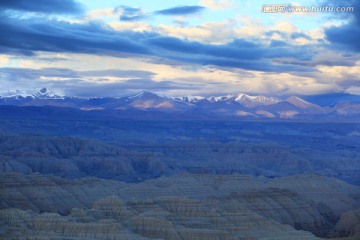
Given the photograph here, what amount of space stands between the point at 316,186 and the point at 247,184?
17.1 m

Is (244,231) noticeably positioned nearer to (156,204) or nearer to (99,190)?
(156,204)

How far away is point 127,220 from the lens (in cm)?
11125

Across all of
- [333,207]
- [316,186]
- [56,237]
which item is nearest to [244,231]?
[56,237]

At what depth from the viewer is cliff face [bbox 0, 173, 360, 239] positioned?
102 meters

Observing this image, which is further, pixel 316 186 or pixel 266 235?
pixel 316 186

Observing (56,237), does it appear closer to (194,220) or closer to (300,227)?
(194,220)

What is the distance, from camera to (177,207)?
404ft

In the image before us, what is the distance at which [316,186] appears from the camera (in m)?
178

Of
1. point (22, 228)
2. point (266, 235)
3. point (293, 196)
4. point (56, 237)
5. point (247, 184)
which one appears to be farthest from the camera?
point (247, 184)

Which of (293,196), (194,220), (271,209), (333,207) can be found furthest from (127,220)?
(333,207)

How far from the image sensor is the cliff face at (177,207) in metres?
102

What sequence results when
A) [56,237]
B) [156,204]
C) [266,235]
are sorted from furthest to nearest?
[156,204], [266,235], [56,237]

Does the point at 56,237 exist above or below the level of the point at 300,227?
above

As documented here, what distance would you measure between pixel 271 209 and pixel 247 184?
24.0 m
